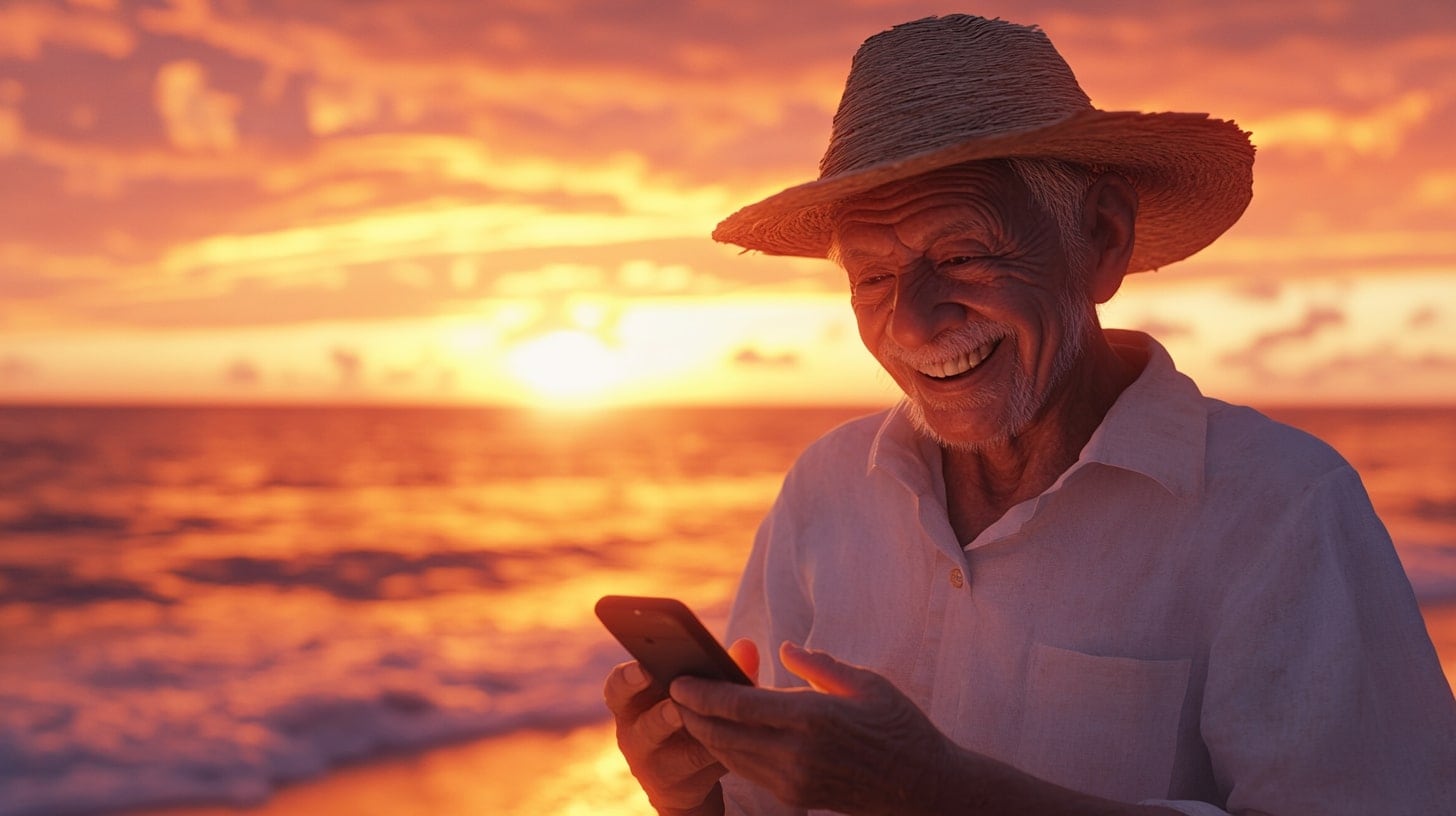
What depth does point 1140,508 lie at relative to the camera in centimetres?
206

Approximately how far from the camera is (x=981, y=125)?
2.11 meters

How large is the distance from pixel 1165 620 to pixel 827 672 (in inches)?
26.5

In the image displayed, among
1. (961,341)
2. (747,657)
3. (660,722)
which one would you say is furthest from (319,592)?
(961,341)

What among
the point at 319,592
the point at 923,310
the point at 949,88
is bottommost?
the point at 319,592

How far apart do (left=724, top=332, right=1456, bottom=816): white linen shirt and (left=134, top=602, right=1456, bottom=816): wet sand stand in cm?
453

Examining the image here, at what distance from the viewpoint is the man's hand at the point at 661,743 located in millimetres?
2027

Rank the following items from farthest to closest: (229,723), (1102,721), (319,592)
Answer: (319,592)
(229,723)
(1102,721)

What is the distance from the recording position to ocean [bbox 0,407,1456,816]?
8383mm

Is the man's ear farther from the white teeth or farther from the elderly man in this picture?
the white teeth

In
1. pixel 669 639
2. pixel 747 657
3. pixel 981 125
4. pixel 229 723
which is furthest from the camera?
pixel 229 723

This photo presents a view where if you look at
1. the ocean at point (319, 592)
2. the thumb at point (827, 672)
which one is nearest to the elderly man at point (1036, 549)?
the thumb at point (827, 672)

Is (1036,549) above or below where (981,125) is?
below

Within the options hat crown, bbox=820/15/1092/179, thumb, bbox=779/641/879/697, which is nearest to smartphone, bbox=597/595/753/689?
thumb, bbox=779/641/879/697

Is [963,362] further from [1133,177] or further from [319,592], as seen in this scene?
[319,592]
